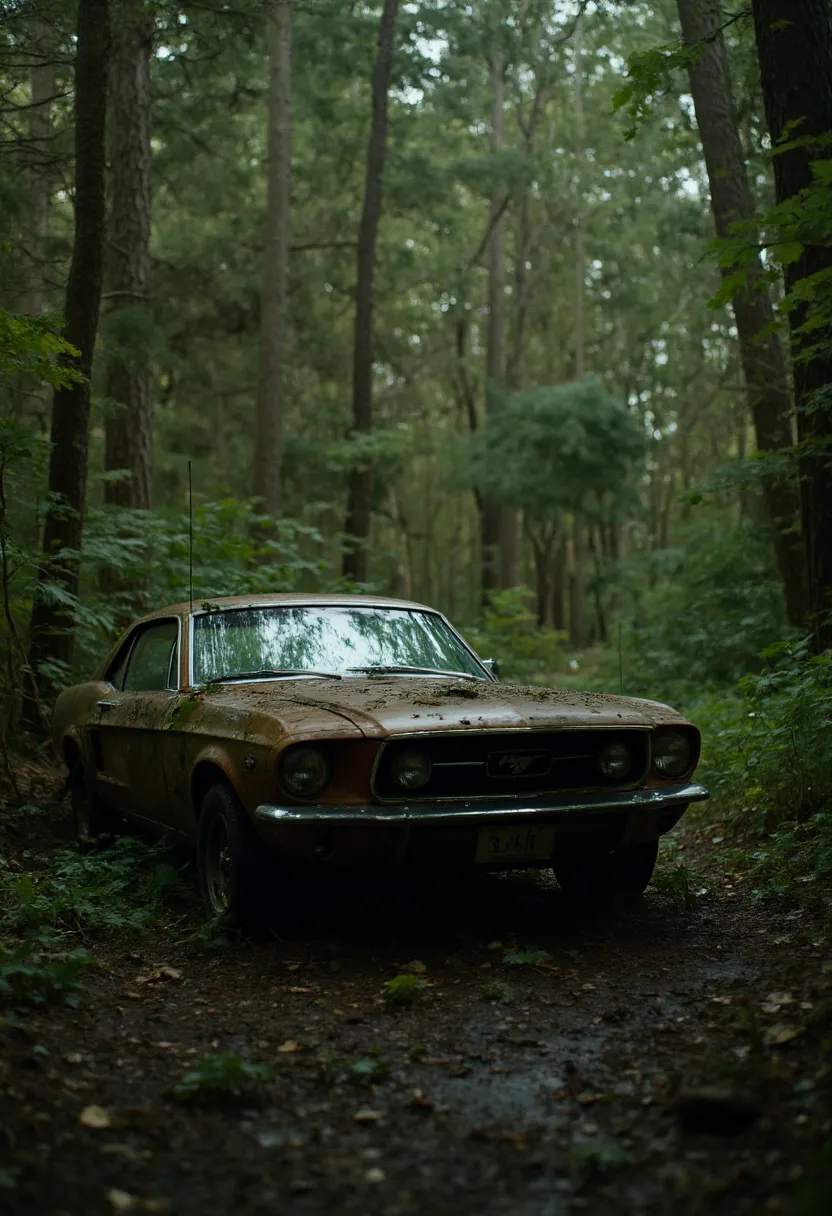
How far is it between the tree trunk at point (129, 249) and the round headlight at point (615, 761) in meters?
8.80

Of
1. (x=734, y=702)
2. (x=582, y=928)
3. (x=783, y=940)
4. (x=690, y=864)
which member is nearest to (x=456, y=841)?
(x=582, y=928)

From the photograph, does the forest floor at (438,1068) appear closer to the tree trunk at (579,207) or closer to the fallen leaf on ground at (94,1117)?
the fallen leaf on ground at (94,1117)

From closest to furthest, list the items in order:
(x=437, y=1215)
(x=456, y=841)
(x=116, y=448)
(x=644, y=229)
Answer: (x=437, y=1215) < (x=456, y=841) < (x=116, y=448) < (x=644, y=229)

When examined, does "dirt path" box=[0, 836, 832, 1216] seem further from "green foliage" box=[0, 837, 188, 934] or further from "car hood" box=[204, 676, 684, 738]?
"car hood" box=[204, 676, 684, 738]

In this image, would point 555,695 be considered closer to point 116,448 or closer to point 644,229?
point 116,448

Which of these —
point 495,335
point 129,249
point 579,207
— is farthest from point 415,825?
point 579,207

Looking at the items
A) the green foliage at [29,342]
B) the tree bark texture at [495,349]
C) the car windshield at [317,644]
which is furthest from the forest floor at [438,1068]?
the tree bark texture at [495,349]

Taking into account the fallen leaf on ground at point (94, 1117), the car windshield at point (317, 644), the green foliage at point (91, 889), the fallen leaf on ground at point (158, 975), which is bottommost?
the fallen leaf on ground at point (158, 975)

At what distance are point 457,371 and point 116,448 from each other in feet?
92.4

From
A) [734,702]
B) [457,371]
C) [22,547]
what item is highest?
[457,371]

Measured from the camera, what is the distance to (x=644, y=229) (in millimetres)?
35312

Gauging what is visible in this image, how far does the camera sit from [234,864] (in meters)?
5.15

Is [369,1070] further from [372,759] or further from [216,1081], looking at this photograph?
[372,759]

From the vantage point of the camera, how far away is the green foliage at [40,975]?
166 inches
